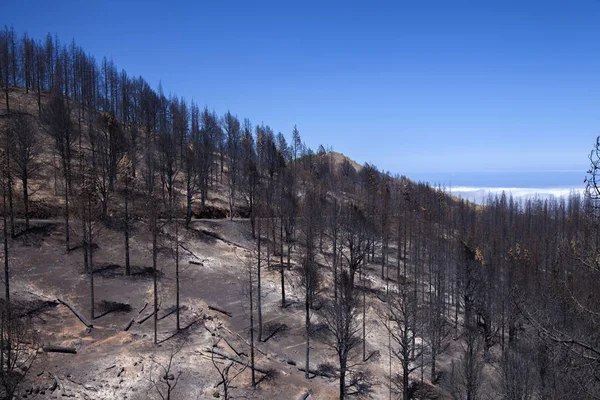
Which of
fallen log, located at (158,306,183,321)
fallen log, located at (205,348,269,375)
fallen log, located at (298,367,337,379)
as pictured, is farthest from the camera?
fallen log, located at (158,306,183,321)

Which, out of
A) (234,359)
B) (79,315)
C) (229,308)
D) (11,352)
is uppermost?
(11,352)

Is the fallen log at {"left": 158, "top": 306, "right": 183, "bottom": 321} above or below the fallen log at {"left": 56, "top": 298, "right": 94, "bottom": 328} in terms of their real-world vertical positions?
below

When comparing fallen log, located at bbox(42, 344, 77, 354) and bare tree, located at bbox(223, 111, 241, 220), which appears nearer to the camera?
fallen log, located at bbox(42, 344, 77, 354)

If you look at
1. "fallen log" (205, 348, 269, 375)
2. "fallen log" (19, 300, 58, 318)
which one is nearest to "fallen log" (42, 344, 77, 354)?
"fallen log" (19, 300, 58, 318)

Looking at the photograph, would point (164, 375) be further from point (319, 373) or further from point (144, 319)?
point (319, 373)

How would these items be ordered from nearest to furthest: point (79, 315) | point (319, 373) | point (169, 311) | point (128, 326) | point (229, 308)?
point (79, 315), point (128, 326), point (319, 373), point (169, 311), point (229, 308)

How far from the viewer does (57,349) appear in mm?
24953

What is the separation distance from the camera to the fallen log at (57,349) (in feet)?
80.9

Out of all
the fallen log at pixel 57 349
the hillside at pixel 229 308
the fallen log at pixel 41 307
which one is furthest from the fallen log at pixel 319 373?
the fallen log at pixel 41 307

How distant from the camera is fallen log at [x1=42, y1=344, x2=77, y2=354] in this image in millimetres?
24656

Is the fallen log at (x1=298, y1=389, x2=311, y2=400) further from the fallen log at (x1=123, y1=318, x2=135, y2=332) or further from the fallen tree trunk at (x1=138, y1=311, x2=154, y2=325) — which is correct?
the fallen log at (x1=123, y1=318, x2=135, y2=332)

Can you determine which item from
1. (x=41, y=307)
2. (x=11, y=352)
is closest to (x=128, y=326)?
(x=41, y=307)

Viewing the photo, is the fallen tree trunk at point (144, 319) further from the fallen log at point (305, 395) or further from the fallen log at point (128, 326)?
the fallen log at point (305, 395)

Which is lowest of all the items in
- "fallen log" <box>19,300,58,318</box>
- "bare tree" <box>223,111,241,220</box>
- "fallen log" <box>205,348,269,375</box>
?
"fallen log" <box>205,348,269,375</box>
